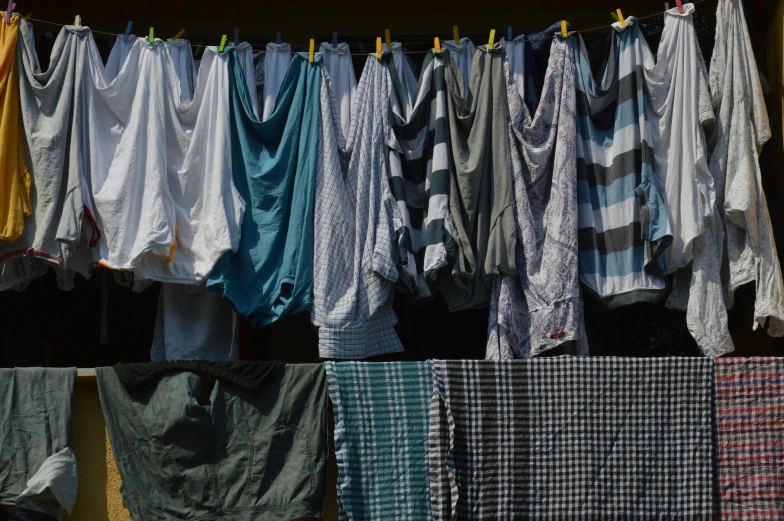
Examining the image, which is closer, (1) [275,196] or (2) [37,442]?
(2) [37,442]

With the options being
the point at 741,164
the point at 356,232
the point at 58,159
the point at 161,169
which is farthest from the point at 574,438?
the point at 58,159

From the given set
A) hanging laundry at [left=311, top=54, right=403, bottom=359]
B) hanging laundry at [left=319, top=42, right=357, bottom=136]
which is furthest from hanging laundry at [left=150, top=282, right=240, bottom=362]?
hanging laundry at [left=319, top=42, right=357, bottom=136]

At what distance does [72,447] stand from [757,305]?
2992 millimetres

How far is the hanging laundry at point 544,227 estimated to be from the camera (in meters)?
4.40

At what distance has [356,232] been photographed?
4.49 m

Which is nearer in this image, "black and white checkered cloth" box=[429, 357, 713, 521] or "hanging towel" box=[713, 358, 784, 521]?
"black and white checkered cloth" box=[429, 357, 713, 521]

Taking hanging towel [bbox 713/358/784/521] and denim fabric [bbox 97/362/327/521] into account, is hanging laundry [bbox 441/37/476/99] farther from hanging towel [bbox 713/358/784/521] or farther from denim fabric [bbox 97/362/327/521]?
hanging towel [bbox 713/358/784/521]

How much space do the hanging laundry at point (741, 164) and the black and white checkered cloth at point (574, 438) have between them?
472mm

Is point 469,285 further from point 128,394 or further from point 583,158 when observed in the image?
point 128,394

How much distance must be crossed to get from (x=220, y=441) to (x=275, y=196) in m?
1.13

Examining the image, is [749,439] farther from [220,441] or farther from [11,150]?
[11,150]

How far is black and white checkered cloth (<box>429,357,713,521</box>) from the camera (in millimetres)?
4043

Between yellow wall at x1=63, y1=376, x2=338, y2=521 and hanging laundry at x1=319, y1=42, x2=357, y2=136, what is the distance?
5.25 feet

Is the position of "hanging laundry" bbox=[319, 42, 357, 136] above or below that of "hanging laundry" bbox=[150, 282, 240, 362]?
above
